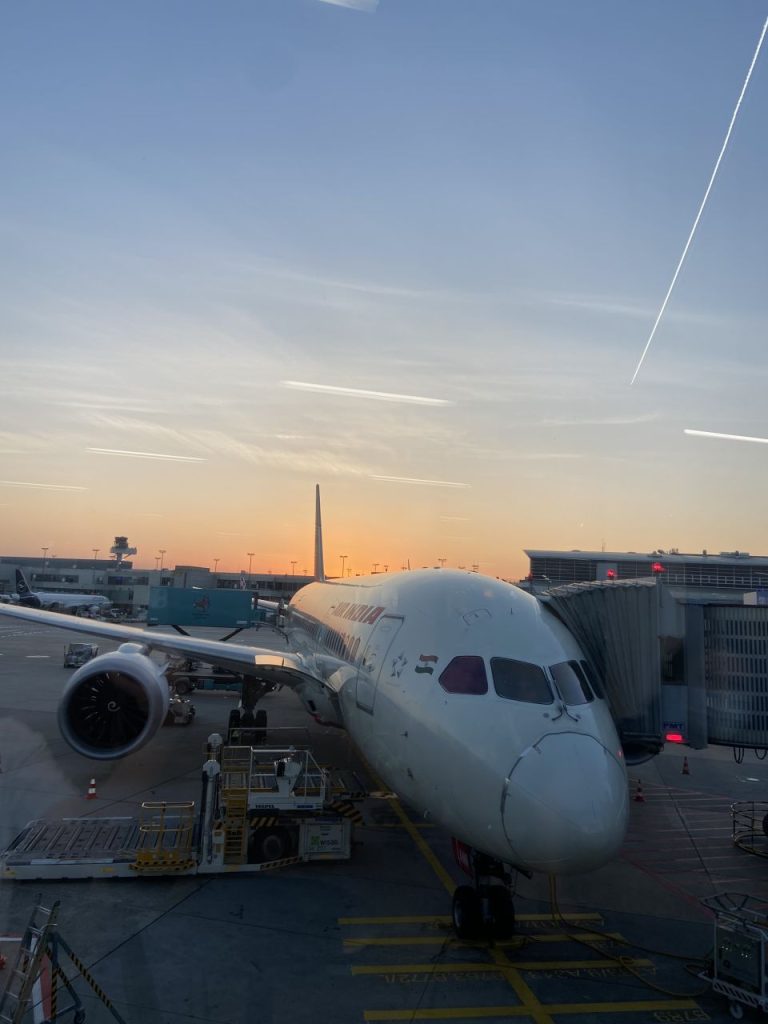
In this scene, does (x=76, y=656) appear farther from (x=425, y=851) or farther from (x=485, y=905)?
(x=485, y=905)

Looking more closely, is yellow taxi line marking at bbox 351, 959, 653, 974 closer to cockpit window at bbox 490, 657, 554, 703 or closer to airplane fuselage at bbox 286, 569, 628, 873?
airplane fuselage at bbox 286, 569, 628, 873

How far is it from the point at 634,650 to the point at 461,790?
3.77 meters

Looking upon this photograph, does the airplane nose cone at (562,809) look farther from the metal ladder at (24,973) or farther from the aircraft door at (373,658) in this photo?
the metal ladder at (24,973)

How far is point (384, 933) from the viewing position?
31.9 feet

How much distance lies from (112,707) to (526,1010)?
34.5 ft

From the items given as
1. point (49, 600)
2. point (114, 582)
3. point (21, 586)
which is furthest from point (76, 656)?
point (114, 582)

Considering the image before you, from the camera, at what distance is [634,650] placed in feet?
35.7

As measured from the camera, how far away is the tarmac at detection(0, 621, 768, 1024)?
26.5ft

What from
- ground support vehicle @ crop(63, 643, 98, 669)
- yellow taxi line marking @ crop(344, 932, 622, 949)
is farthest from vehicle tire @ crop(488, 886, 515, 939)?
ground support vehicle @ crop(63, 643, 98, 669)

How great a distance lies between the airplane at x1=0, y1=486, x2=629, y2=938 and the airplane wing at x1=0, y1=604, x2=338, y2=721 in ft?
4.45

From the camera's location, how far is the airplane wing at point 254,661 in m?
15.8

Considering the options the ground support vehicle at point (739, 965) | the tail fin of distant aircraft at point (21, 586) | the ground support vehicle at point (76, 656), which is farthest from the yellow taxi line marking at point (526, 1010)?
the tail fin of distant aircraft at point (21, 586)

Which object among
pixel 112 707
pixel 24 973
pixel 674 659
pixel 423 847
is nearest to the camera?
pixel 24 973

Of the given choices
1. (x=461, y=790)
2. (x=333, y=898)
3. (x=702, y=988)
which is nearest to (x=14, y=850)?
(x=333, y=898)
